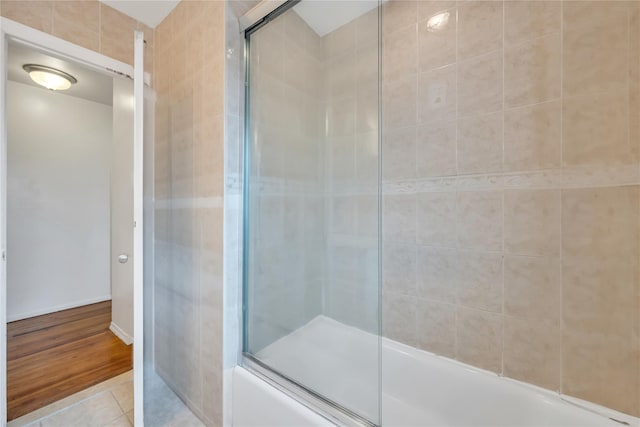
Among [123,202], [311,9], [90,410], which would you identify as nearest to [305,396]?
[90,410]

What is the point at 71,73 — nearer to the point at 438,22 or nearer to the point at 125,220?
the point at 125,220

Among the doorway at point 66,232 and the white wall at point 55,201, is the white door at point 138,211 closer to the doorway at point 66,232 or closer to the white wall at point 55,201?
the doorway at point 66,232

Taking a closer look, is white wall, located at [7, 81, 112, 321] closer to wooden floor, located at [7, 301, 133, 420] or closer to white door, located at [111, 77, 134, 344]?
wooden floor, located at [7, 301, 133, 420]

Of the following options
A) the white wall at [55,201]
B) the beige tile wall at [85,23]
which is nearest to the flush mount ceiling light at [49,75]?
the white wall at [55,201]

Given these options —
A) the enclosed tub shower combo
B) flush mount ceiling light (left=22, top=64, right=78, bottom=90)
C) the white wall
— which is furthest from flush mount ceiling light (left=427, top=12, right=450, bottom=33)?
the white wall

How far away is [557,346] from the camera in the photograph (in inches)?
43.3

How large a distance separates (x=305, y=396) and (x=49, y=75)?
2.80m

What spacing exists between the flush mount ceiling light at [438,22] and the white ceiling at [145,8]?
1488 mm

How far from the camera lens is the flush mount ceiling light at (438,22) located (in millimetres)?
1345

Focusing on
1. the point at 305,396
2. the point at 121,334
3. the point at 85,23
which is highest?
the point at 85,23

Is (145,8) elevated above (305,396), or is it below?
above

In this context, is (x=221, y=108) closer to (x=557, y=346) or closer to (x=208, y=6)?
(x=208, y=6)

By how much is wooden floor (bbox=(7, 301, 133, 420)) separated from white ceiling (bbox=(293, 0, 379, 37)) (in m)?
2.56

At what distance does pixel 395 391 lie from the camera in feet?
4.67
